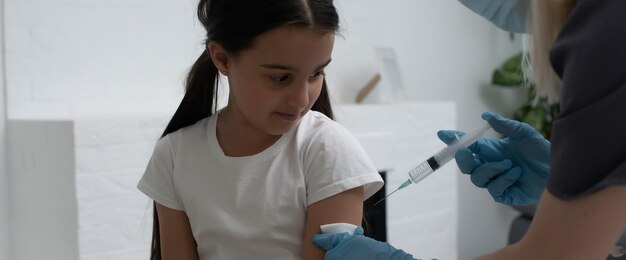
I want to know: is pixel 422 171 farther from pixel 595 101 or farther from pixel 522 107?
pixel 522 107

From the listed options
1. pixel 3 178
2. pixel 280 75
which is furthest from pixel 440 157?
pixel 3 178

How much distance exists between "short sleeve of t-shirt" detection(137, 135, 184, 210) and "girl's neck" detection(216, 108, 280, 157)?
98mm

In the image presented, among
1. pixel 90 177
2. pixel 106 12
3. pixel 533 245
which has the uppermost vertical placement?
pixel 533 245

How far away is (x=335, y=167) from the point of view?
4.47 feet

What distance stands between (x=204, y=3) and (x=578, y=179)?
0.73m

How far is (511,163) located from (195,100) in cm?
59

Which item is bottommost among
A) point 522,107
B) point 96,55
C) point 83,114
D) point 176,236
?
point 522,107

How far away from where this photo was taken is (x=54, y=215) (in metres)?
2.64

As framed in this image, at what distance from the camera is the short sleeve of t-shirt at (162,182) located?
4.82 feet

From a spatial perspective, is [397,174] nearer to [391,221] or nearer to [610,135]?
[391,221]

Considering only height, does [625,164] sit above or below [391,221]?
above

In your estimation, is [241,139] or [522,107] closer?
[241,139]

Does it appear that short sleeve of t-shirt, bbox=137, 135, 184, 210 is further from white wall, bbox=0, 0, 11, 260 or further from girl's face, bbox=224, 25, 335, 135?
white wall, bbox=0, 0, 11, 260

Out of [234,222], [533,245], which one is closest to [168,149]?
[234,222]
